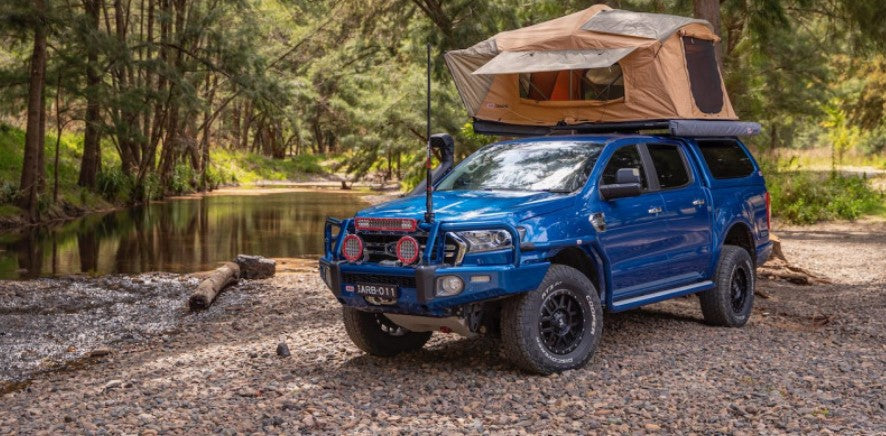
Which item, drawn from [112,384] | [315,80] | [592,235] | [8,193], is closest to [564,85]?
[592,235]

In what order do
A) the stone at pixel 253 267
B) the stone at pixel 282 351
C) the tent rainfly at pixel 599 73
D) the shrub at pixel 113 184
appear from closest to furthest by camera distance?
the stone at pixel 282 351 → the tent rainfly at pixel 599 73 → the stone at pixel 253 267 → the shrub at pixel 113 184

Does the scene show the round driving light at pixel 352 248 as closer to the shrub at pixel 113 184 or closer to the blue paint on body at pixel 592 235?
the blue paint on body at pixel 592 235

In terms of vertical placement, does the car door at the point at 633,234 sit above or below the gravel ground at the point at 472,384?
A: above

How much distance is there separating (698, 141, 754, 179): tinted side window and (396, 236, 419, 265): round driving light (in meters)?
4.02

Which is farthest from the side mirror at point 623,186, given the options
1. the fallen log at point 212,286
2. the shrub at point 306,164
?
the shrub at point 306,164

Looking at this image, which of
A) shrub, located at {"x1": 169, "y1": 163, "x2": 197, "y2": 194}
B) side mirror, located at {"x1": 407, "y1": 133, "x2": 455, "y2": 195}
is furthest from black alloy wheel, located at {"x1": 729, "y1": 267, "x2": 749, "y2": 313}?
shrub, located at {"x1": 169, "y1": 163, "x2": 197, "y2": 194}

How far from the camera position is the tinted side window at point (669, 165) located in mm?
9211

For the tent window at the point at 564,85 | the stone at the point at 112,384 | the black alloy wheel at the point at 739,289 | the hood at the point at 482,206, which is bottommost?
the stone at the point at 112,384

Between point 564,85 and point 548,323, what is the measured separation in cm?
526

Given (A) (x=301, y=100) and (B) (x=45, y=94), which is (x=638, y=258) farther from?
(A) (x=301, y=100)

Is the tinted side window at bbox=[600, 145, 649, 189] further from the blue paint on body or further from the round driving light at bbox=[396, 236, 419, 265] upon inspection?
the round driving light at bbox=[396, 236, 419, 265]

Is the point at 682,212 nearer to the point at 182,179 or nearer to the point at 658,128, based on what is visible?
the point at 658,128

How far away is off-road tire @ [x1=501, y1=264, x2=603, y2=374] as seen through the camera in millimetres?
7359

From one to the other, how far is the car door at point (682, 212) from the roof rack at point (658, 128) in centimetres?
21
